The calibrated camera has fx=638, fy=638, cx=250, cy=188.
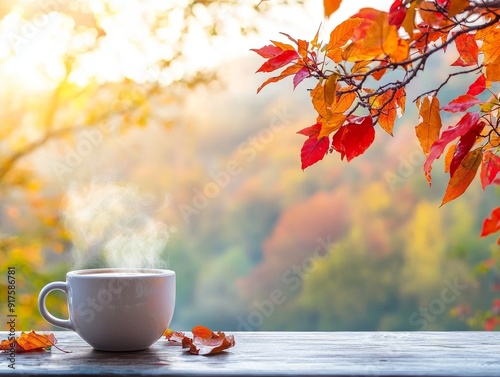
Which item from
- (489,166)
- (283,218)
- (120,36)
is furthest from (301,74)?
(283,218)

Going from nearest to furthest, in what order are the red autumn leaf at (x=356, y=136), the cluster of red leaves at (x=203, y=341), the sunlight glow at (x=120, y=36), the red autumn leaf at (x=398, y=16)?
the red autumn leaf at (x=398, y=16), the red autumn leaf at (x=356, y=136), the cluster of red leaves at (x=203, y=341), the sunlight glow at (x=120, y=36)

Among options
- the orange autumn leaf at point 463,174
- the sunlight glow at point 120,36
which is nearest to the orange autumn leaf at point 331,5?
the orange autumn leaf at point 463,174

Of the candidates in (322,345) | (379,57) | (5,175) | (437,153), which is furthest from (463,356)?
(5,175)

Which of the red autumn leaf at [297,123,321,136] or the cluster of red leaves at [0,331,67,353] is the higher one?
the red autumn leaf at [297,123,321,136]

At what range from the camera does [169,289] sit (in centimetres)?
94

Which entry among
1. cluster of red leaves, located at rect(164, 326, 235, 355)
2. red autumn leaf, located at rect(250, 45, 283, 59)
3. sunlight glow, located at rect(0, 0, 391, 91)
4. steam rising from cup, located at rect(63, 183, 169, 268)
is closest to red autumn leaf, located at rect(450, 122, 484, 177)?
red autumn leaf, located at rect(250, 45, 283, 59)

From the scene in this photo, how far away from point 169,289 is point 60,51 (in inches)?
90.3

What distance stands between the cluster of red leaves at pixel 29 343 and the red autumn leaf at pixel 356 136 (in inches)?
19.9

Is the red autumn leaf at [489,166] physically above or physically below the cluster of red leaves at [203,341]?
above

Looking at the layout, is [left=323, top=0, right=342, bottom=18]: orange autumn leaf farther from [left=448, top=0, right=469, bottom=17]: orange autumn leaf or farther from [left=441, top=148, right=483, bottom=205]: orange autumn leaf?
[left=441, top=148, right=483, bottom=205]: orange autumn leaf

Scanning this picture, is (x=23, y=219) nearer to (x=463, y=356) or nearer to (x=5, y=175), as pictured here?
(x=5, y=175)

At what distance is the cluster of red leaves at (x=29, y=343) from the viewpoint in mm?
908

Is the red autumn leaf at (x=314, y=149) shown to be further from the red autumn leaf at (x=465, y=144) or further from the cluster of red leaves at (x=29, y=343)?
the cluster of red leaves at (x=29, y=343)

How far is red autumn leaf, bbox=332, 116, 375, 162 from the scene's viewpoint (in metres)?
0.73
